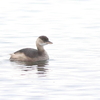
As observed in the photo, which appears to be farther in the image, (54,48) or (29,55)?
(54,48)

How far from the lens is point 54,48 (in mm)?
24250

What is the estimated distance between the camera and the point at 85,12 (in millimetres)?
34250

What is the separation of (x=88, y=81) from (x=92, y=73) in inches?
47.9

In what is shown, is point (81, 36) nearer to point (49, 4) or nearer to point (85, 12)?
point (85, 12)

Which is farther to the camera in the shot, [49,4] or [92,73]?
[49,4]

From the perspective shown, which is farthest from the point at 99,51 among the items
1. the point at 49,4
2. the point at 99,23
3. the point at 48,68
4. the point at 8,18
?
the point at 49,4

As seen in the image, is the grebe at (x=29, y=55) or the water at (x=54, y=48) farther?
the grebe at (x=29, y=55)

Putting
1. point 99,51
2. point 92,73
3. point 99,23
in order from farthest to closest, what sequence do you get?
point 99,23, point 99,51, point 92,73

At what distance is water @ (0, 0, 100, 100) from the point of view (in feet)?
55.6

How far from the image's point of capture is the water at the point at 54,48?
16938 millimetres

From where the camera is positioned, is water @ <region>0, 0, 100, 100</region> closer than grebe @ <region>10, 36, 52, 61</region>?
Yes

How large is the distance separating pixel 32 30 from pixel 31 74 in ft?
31.4

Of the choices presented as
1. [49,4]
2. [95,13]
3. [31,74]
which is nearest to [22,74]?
[31,74]

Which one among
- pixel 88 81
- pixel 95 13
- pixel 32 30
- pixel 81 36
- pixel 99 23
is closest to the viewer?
pixel 88 81
